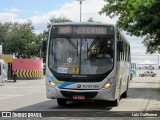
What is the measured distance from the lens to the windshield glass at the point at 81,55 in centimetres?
1770

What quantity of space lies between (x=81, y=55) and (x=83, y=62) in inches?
11.1

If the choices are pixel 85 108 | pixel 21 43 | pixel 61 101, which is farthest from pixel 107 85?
pixel 21 43

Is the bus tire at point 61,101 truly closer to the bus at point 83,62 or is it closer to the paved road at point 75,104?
the paved road at point 75,104

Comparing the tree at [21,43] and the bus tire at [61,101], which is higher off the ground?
the tree at [21,43]

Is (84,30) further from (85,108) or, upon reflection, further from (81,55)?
(85,108)

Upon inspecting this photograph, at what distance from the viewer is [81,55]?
58.4ft

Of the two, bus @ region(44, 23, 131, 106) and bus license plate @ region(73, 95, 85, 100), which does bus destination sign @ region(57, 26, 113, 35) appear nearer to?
bus @ region(44, 23, 131, 106)

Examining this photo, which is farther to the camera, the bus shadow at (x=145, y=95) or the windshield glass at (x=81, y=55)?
the bus shadow at (x=145, y=95)

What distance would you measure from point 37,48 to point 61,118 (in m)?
67.1

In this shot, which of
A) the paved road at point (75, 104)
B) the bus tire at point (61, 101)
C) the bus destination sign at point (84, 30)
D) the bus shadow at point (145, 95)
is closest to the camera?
the paved road at point (75, 104)

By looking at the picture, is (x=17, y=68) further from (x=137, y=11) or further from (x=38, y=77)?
(x=137, y=11)

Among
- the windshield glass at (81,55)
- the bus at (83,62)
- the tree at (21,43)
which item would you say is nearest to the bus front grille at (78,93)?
the bus at (83,62)

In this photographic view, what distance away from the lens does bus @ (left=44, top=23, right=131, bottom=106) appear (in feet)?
57.7

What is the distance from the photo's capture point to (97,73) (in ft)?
57.7
